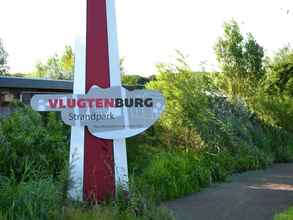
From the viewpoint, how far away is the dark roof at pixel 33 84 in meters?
16.5

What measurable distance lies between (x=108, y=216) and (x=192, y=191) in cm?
397

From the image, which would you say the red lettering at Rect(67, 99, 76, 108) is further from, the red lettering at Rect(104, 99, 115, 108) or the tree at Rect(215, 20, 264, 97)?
the tree at Rect(215, 20, 264, 97)

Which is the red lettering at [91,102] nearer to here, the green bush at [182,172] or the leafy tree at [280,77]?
the green bush at [182,172]

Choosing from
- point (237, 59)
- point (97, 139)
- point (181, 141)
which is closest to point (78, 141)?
point (97, 139)

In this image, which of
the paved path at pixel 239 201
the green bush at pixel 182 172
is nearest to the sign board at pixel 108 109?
the paved path at pixel 239 201

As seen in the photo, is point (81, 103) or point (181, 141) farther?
point (181, 141)

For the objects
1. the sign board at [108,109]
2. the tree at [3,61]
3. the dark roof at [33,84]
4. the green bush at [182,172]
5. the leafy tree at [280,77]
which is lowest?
the green bush at [182,172]

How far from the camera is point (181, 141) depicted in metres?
14.0

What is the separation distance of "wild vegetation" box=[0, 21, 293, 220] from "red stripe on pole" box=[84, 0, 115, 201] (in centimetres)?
44

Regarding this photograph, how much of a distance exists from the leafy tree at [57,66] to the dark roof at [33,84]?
12.8m

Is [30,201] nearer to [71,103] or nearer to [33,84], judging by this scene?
[71,103]

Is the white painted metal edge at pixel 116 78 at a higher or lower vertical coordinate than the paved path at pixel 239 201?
higher

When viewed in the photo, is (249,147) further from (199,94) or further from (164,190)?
(164,190)

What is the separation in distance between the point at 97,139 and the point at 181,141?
5531 millimetres
